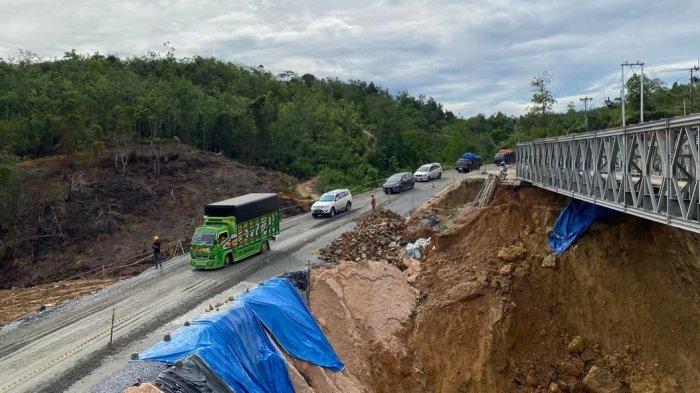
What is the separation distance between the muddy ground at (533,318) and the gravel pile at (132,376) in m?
5.30

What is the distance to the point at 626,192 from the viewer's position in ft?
46.8

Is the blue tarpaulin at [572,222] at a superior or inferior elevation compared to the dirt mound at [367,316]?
superior

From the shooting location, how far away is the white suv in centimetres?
3556

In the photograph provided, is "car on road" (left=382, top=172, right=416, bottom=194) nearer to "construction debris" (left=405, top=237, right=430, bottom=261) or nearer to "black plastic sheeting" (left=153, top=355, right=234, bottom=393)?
"construction debris" (left=405, top=237, right=430, bottom=261)

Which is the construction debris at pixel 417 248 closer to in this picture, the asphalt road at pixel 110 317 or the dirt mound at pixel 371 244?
the dirt mound at pixel 371 244

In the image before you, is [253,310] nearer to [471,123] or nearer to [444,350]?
[444,350]

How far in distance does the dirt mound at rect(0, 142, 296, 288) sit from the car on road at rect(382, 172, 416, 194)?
7.62 metres

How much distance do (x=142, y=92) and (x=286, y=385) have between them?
42708 millimetres

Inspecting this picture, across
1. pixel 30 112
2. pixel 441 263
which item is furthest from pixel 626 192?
pixel 30 112

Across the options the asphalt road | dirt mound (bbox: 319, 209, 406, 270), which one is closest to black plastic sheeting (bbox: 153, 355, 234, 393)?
the asphalt road

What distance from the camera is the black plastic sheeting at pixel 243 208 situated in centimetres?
2506

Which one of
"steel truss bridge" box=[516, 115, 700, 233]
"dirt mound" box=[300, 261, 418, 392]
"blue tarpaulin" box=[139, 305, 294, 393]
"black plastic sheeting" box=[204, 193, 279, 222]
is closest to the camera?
"steel truss bridge" box=[516, 115, 700, 233]

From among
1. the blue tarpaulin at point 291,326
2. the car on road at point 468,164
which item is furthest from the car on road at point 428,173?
the blue tarpaulin at point 291,326

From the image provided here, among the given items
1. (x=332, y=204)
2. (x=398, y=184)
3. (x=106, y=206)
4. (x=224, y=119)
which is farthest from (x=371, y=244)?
(x=224, y=119)
